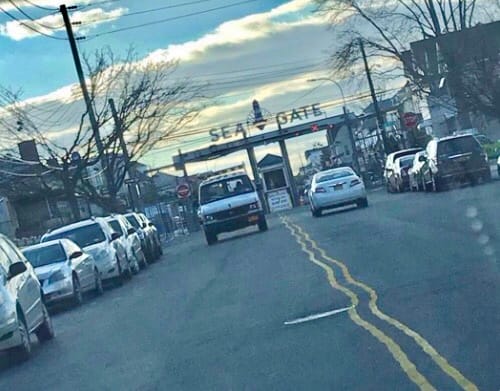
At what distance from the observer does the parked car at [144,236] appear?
3306 cm

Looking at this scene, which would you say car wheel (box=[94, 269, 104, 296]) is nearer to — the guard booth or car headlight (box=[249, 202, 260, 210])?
car headlight (box=[249, 202, 260, 210])

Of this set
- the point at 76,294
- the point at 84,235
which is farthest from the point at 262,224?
the point at 76,294

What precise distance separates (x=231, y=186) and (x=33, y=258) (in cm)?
1367

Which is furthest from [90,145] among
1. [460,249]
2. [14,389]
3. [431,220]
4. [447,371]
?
[447,371]

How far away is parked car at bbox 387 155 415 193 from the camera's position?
1730 inches

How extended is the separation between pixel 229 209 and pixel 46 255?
12924 mm

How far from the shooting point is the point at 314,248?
22766mm

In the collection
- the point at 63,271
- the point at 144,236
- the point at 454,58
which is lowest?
the point at 144,236

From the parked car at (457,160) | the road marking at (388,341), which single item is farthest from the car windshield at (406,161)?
the road marking at (388,341)

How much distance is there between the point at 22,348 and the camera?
46.6ft

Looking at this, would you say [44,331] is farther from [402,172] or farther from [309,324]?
[402,172]

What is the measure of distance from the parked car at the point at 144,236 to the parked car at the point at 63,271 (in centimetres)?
959

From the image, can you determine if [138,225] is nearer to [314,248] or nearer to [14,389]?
[314,248]

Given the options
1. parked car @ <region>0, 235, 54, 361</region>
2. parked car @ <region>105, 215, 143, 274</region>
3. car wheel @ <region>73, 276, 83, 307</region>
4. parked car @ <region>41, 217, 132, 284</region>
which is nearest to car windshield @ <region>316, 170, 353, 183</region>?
parked car @ <region>105, 215, 143, 274</region>
